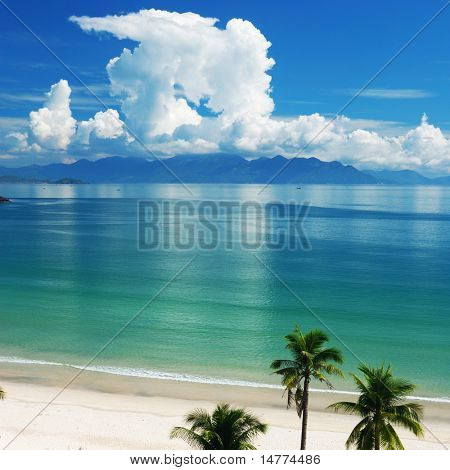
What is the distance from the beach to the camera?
18094 mm

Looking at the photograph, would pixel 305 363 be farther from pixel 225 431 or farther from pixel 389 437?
pixel 225 431

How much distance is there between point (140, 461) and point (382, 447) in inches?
274

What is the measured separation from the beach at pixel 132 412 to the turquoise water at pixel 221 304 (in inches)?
66.7

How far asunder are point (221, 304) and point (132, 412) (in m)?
18.4

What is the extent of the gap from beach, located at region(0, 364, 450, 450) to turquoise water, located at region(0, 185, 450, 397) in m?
1.70

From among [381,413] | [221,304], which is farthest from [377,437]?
[221,304]

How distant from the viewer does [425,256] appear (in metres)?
59.2

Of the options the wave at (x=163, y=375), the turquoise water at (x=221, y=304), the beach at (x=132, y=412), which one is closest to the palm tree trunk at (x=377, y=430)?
the beach at (x=132, y=412)

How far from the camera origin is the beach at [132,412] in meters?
18.1

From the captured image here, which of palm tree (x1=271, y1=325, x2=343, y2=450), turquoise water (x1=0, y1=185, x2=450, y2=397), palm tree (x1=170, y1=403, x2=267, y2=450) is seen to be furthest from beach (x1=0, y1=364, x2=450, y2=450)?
palm tree (x1=170, y1=403, x2=267, y2=450)

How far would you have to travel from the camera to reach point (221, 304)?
38.8 m

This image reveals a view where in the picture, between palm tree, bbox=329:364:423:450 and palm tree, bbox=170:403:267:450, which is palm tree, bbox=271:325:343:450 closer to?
palm tree, bbox=329:364:423:450

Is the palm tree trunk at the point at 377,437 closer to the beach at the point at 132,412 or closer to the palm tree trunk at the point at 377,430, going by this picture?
the palm tree trunk at the point at 377,430

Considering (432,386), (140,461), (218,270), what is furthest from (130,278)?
(140,461)
